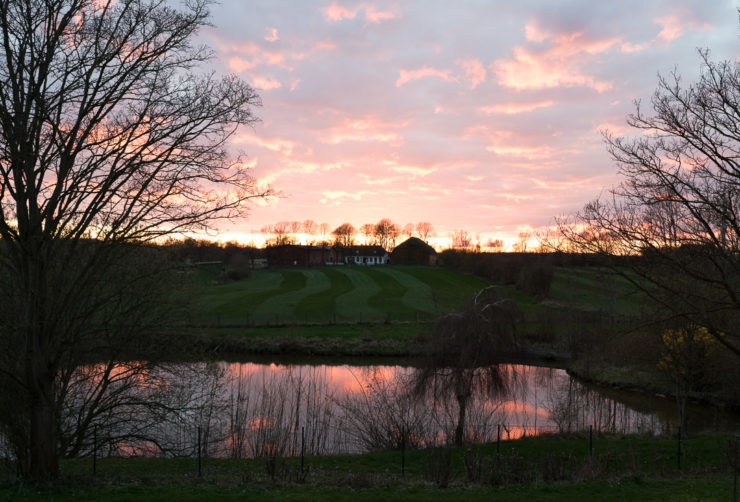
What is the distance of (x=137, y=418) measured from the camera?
15641 millimetres

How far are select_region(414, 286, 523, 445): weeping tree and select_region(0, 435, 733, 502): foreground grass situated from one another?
6.45 ft

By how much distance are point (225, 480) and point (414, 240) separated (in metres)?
121

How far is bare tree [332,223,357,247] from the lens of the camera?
152375 millimetres

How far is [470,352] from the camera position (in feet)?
55.2

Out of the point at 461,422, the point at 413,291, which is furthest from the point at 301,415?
the point at 413,291

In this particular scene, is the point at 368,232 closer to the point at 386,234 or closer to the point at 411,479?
the point at 386,234

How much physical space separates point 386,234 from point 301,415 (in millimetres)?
139834

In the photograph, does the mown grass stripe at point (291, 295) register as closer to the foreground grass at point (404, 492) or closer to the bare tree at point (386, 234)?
the foreground grass at point (404, 492)

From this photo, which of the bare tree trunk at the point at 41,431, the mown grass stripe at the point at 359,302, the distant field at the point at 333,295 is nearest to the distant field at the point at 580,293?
the distant field at the point at 333,295

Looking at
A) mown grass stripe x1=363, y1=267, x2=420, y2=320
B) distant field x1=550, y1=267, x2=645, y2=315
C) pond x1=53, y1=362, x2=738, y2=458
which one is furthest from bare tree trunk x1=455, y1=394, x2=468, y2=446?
mown grass stripe x1=363, y1=267, x2=420, y2=320

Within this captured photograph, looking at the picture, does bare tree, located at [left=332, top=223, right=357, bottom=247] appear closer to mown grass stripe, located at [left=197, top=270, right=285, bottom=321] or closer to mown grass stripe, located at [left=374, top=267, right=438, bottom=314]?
mown grass stripe, located at [left=374, top=267, right=438, bottom=314]

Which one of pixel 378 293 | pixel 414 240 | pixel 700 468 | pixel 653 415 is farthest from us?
pixel 414 240

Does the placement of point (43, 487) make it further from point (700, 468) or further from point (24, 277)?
point (700, 468)

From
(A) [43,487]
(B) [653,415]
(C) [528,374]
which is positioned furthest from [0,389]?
(C) [528,374]
